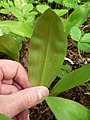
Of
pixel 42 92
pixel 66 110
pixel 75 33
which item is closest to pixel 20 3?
pixel 75 33

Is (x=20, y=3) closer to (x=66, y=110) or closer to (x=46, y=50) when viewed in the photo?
(x=46, y=50)

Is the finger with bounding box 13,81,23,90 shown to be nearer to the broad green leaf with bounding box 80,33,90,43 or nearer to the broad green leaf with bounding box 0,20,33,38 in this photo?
the broad green leaf with bounding box 0,20,33,38

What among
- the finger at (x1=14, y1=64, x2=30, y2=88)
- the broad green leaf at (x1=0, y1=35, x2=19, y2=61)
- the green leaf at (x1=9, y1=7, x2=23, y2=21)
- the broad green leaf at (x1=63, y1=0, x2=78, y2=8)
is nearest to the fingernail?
the finger at (x1=14, y1=64, x2=30, y2=88)

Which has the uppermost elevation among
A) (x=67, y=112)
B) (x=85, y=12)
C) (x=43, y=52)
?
(x=85, y=12)

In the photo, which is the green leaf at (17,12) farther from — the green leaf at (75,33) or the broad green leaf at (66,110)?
the broad green leaf at (66,110)

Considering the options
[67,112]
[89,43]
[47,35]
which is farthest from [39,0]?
[67,112]

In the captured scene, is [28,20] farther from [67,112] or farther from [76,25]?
[67,112]
